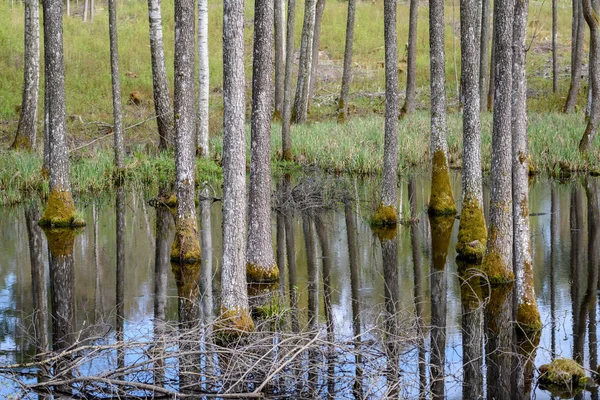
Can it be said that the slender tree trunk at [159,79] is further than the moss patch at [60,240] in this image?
Yes

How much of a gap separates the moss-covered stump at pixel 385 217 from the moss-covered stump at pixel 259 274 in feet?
15.6

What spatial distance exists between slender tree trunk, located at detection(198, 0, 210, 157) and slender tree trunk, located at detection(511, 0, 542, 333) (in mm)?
12043

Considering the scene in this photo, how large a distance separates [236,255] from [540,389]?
11.4ft

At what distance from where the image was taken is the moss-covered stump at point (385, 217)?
15141 mm

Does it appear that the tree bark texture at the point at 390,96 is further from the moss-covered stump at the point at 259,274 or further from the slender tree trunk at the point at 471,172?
the moss-covered stump at the point at 259,274

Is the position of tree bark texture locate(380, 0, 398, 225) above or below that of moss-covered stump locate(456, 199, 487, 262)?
above

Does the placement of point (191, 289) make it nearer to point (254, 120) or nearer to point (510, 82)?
point (254, 120)

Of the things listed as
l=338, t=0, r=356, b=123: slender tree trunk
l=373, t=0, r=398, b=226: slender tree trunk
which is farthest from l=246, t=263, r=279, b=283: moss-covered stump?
l=338, t=0, r=356, b=123: slender tree trunk

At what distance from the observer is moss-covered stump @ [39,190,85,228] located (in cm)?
1547

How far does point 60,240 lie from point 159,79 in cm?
812

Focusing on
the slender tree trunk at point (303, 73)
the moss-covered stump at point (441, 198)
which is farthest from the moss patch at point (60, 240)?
the slender tree trunk at point (303, 73)

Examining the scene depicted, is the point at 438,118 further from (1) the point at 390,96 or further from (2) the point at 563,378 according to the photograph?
(2) the point at 563,378

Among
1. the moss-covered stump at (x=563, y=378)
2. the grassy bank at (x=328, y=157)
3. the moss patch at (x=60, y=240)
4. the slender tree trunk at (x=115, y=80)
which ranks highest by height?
the slender tree trunk at (x=115, y=80)

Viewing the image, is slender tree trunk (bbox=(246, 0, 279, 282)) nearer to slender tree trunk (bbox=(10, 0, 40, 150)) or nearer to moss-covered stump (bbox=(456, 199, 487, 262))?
moss-covered stump (bbox=(456, 199, 487, 262))
